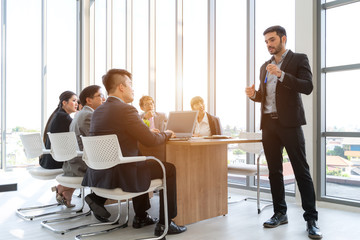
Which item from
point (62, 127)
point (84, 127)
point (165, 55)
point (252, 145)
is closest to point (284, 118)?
point (252, 145)

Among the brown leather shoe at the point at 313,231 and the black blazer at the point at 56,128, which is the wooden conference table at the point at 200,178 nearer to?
the brown leather shoe at the point at 313,231

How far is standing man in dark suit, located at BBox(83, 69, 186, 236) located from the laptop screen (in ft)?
1.18

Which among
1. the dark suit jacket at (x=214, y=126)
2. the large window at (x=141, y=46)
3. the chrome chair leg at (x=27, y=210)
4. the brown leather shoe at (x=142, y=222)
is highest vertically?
the large window at (x=141, y=46)

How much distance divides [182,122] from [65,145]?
1.08 meters

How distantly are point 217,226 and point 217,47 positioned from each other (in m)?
2.90

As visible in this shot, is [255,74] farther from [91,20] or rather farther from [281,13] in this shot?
[91,20]

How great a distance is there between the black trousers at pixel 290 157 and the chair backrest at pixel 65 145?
171cm

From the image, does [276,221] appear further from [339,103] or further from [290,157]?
[339,103]

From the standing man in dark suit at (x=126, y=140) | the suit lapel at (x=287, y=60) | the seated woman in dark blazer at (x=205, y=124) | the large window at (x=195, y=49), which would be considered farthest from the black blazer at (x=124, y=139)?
the large window at (x=195, y=49)

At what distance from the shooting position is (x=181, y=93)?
551 cm

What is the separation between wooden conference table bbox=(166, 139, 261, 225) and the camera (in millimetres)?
2947

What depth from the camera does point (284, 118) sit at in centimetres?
284

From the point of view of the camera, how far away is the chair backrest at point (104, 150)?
236cm

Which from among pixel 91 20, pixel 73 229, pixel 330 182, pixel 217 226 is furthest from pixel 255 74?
pixel 91 20
